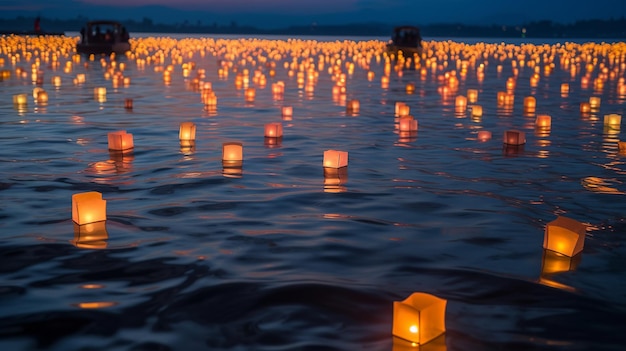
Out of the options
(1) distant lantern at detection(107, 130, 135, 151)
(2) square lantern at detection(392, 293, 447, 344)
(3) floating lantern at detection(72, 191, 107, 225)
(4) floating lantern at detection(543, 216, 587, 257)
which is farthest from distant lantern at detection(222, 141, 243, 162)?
(2) square lantern at detection(392, 293, 447, 344)

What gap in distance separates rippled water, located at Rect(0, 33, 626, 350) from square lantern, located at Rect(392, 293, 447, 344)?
0.07m

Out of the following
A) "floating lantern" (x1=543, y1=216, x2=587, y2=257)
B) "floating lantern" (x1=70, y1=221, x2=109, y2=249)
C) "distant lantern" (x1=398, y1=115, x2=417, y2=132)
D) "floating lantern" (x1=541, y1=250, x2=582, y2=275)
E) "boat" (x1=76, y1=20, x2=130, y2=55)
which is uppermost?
"boat" (x1=76, y1=20, x2=130, y2=55)

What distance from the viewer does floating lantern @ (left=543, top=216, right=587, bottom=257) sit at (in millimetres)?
5090

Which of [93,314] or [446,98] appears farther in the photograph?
[446,98]

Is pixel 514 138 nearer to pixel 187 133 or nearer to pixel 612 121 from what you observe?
pixel 612 121

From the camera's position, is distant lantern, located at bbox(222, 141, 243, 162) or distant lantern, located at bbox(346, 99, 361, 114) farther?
distant lantern, located at bbox(346, 99, 361, 114)

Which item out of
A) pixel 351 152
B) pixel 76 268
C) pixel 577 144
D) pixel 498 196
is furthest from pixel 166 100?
pixel 76 268

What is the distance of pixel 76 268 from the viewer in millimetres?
4754

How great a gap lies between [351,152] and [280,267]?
15.8 ft

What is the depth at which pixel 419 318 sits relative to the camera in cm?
361

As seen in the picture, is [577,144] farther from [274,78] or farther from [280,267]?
[274,78]

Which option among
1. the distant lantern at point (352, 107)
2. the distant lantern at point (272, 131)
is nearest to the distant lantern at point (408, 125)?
the distant lantern at point (272, 131)

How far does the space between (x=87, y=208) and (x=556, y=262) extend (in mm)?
3648

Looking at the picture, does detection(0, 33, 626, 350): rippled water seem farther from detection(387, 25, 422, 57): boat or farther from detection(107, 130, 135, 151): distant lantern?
detection(387, 25, 422, 57): boat
